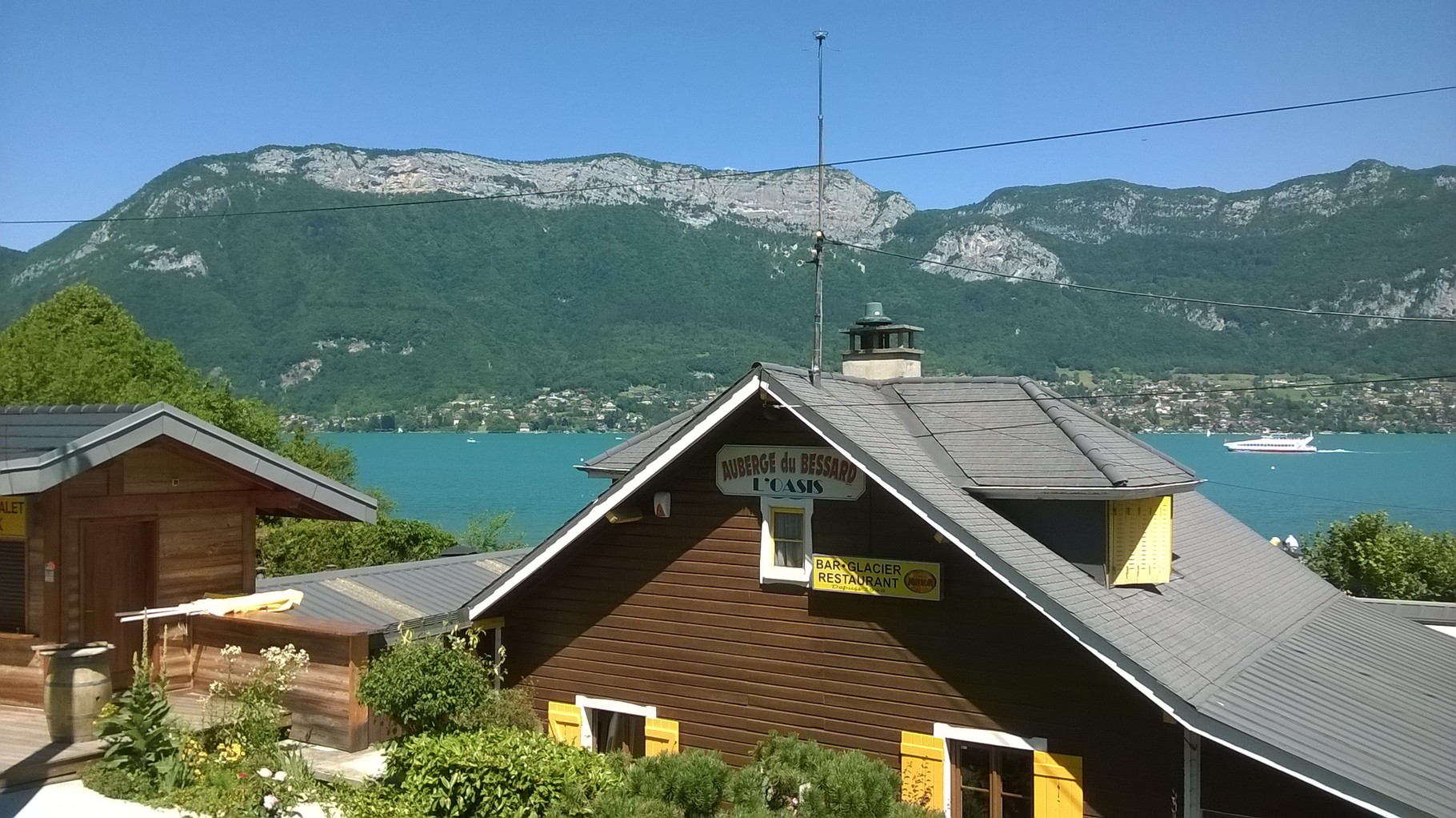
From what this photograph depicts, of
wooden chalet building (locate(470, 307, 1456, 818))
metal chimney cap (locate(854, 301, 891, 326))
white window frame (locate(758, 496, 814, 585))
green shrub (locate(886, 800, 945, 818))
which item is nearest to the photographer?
wooden chalet building (locate(470, 307, 1456, 818))

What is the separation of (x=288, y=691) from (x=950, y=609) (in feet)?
27.5

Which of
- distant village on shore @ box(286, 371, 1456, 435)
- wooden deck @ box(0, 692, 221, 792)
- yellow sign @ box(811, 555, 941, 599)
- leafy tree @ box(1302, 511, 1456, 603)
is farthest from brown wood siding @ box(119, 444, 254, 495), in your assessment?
leafy tree @ box(1302, 511, 1456, 603)

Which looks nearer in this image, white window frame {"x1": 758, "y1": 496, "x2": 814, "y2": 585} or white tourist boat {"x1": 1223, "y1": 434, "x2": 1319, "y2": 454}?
white window frame {"x1": 758, "y1": 496, "x2": 814, "y2": 585}

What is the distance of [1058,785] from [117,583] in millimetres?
11529

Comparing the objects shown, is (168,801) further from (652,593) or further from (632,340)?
(632,340)

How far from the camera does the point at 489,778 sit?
10.9m

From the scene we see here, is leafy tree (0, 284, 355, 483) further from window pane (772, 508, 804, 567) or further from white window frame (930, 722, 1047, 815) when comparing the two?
white window frame (930, 722, 1047, 815)

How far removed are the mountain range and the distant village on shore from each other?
1.71m

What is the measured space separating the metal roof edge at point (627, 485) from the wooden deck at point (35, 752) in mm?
3681

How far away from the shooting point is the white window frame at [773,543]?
11945 millimetres

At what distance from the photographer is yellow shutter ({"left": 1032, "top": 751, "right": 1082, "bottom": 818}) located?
33.6 ft

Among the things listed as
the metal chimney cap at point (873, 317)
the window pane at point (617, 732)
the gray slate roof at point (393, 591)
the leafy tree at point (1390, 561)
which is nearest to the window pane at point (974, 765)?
the window pane at point (617, 732)

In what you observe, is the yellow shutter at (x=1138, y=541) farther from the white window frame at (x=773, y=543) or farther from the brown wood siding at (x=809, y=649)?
the white window frame at (x=773, y=543)

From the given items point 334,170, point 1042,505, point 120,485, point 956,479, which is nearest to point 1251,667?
point 1042,505
